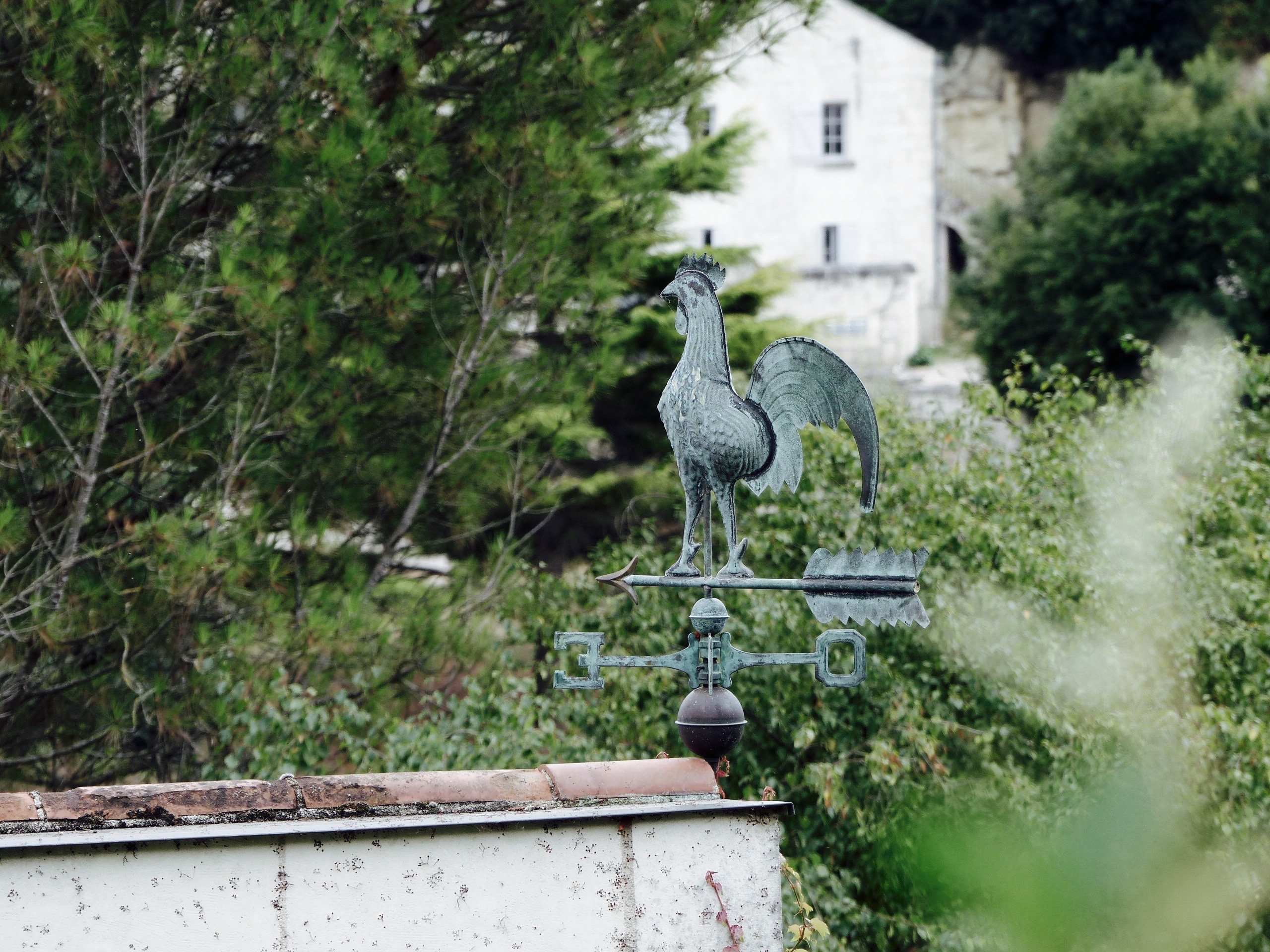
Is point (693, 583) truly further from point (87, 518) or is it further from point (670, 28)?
point (670, 28)

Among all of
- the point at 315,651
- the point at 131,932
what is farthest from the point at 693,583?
the point at 315,651

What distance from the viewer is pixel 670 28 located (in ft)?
22.4

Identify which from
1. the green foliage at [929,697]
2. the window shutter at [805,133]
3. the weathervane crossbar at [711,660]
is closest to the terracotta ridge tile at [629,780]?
the weathervane crossbar at [711,660]

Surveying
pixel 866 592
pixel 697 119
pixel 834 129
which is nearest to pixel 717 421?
pixel 866 592

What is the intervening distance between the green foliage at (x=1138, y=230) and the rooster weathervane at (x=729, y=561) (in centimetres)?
1744

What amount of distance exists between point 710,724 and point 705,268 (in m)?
1.01

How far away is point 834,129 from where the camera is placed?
2641cm

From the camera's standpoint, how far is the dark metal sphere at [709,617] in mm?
3064

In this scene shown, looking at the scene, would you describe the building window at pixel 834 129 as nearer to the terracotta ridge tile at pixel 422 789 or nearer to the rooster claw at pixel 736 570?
the rooster claw at pixel 736 570

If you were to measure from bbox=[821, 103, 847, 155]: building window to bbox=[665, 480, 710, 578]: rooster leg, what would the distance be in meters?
24.2

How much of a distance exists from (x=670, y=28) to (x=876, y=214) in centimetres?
2041

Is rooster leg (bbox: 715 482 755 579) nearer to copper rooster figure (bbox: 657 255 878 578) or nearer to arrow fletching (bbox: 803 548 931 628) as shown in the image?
copper rooster figure (bbox: 657 255 878 578)

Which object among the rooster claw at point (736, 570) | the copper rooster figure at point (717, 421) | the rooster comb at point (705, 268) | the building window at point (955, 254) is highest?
the rooster comb at point (705, 268)

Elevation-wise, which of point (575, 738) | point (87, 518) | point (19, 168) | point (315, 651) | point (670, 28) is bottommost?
point (575, 738)
